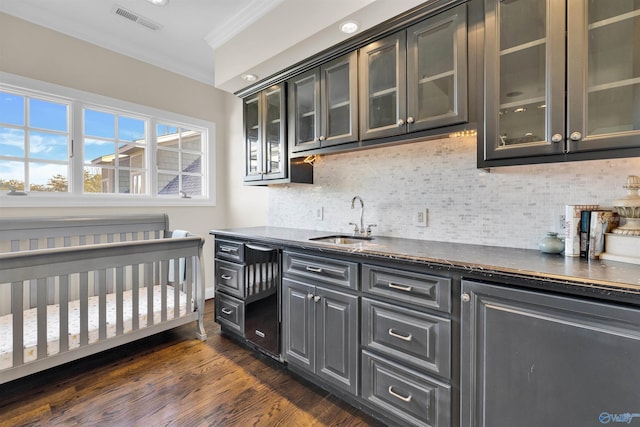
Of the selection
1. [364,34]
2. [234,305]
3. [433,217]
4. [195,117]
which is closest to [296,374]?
[234,305]

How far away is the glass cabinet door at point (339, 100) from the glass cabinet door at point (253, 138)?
2.72 feet

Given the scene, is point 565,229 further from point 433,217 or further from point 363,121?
point 363,121

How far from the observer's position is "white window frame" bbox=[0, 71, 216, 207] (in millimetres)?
2438

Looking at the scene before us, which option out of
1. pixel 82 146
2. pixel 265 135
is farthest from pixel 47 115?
pixel 265 135

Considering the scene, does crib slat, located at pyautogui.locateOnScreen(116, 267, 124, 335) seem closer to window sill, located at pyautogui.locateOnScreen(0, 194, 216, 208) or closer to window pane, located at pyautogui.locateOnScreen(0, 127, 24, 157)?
window sill, located at pyautogui.locateOnScreen(0, 194, 216, 208)

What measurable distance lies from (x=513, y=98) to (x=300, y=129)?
1455mm

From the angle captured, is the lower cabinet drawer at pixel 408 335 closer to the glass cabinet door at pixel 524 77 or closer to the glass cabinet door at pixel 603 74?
the glass cabinet door at pixel 524 77

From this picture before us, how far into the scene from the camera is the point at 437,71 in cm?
162

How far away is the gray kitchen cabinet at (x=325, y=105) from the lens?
6.50 ft

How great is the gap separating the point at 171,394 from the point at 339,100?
224 centimetres

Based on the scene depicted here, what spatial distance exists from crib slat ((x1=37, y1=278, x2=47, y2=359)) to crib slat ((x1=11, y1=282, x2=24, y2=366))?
0.27 feet

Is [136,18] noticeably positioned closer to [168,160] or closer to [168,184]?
[168,160]

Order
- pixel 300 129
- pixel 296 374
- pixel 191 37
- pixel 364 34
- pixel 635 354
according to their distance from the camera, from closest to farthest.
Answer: pixel 635 354 < pixel 364 34 < pixel 296 374 < pixel 300 129 < pixel 191 37

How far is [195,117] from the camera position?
3547 millimetres
